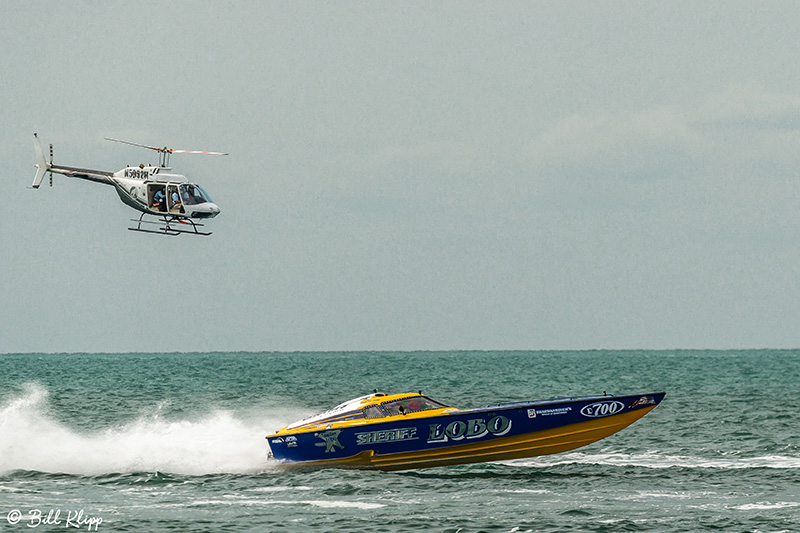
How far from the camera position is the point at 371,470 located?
27297 mm

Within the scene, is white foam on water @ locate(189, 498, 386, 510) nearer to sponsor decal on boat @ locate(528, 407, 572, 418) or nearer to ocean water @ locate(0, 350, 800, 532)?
ocean water @ locate(0, 350, 800, 532)

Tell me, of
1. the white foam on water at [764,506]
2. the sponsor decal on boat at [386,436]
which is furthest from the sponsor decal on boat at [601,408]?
the white foam on water at [764,506]

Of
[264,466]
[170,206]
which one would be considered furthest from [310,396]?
[264,466]

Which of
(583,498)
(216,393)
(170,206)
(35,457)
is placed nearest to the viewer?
(583,498)

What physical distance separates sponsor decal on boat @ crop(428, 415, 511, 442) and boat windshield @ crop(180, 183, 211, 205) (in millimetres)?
13687

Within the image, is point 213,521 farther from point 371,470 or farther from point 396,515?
point 371,470

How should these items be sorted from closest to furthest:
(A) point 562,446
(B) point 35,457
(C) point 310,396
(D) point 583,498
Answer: (D) point 583,498
(A) point 562,446
(B) point 35,457
(C) point 310,396

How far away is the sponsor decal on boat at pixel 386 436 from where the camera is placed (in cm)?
2688

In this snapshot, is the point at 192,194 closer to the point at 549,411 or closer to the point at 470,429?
the point at 470,429

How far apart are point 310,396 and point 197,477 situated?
109 ft

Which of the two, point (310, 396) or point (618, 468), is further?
point (310, 396)

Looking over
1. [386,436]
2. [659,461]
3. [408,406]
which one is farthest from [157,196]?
[659,461]

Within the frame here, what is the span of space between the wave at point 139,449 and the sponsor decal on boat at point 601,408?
911 cm

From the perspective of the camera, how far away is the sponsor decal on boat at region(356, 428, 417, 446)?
26.9 metres
